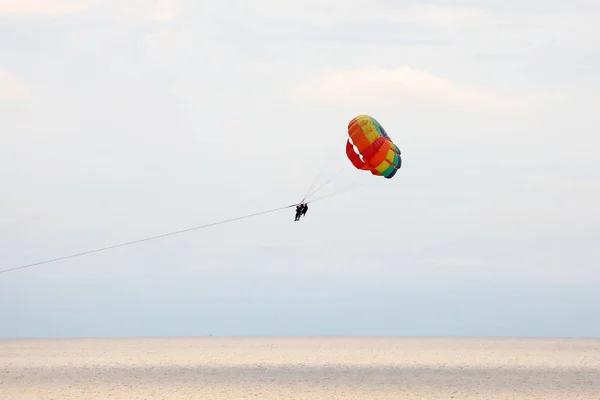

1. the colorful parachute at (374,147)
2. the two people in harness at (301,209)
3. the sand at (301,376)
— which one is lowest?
the sand at (301,376)

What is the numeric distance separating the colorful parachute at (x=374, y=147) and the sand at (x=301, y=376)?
43.7 feet

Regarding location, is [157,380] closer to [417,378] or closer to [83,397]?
[83,397]

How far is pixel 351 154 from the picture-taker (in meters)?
55.6

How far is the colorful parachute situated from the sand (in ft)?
43.7

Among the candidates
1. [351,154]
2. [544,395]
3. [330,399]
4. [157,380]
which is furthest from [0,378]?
[544,395]

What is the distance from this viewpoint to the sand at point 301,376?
2215 inches

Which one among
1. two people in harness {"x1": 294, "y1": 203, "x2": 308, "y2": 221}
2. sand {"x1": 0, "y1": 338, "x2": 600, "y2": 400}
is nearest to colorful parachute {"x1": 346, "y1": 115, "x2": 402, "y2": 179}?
two people in harness {"x1": 294, "y1": 203, "x2": 308, "y2": 221}

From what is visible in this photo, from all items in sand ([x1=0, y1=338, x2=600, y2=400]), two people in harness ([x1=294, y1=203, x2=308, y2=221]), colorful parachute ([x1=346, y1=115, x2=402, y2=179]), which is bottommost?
sand ([x1=0, y1=338, x2=600, y2=400])

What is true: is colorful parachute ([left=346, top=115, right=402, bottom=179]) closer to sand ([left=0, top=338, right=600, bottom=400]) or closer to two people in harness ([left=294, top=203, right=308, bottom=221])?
two people in harness ([left=294, top=203, right=308, bottom=221])

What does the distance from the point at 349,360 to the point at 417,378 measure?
20.3 metres

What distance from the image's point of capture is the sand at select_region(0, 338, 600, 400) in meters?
56.2

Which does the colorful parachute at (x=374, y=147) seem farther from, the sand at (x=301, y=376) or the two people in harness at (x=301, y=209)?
the sand at (x=301, y=376)

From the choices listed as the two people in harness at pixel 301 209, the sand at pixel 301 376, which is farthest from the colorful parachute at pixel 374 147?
Result: the sand at pixel 301 376

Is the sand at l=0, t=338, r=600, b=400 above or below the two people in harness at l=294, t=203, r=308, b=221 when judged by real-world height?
below
